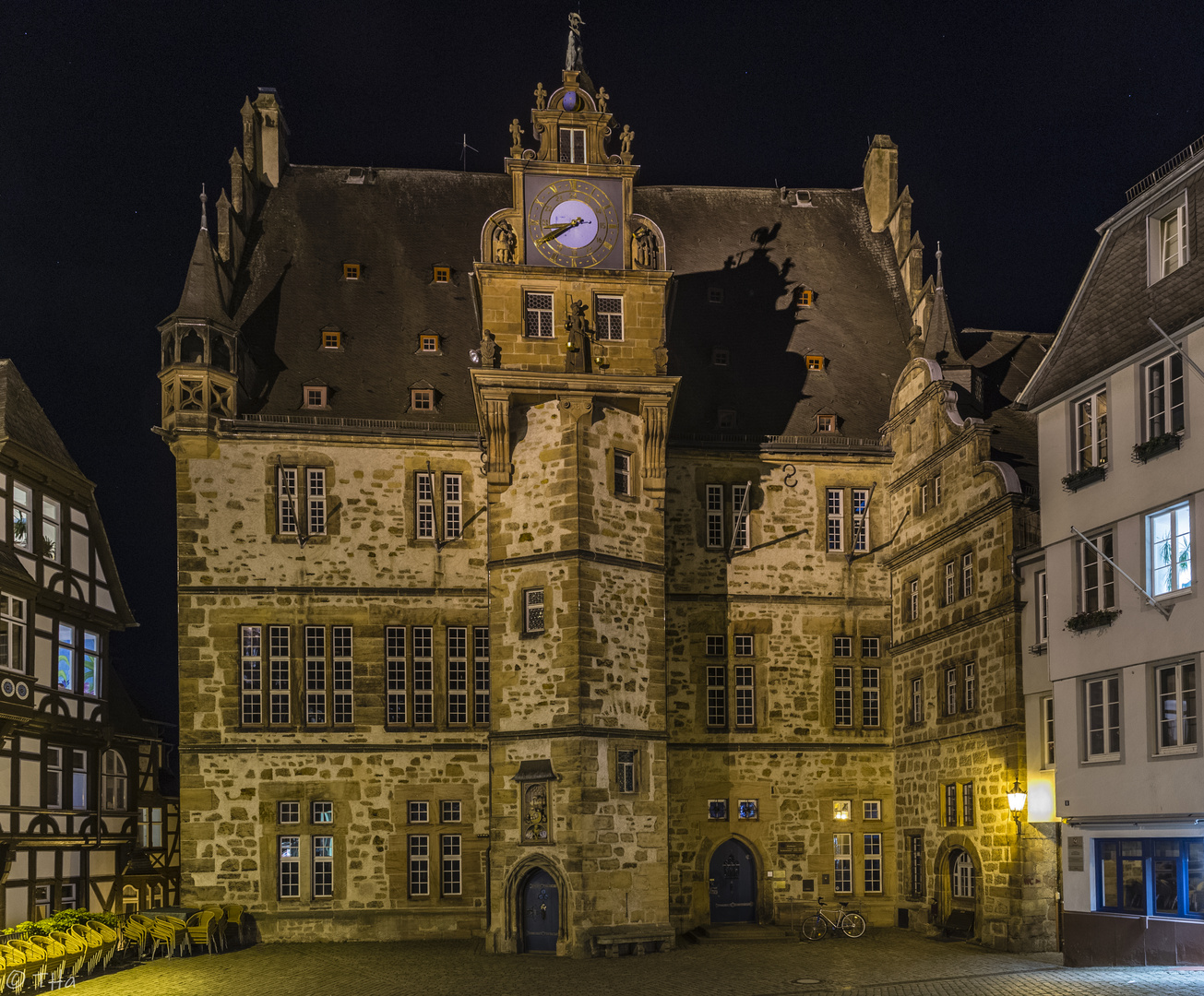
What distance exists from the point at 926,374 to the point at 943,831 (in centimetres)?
864

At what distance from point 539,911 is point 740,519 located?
9.23 m

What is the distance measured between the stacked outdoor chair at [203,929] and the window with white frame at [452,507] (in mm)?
8603

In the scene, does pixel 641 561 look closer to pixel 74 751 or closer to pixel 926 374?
pixel 926 374

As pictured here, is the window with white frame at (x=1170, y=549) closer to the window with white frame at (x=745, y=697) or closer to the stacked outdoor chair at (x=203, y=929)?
the window with white frame at (x=745, y=697)

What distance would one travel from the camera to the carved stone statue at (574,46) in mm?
29344

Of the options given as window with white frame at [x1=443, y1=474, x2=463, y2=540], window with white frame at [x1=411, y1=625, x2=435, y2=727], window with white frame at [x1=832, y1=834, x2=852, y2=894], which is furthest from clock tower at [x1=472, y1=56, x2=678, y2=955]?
window with white frame at [x1=832, y1=834, x2=852, y2=894]

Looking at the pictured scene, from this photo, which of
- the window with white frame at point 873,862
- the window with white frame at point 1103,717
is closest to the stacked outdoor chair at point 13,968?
the window with white frame at point 1103,717

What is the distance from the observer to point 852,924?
27641 millimetres

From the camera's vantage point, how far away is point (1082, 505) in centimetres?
2111

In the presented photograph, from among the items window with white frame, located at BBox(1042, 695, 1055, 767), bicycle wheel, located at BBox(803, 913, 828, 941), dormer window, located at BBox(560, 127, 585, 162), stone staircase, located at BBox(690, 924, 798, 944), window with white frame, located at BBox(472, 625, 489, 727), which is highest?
dormer window, located at BBox(560, 127, 585, 162)

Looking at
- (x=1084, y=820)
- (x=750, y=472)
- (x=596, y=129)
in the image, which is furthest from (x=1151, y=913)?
(x=596, y=129)

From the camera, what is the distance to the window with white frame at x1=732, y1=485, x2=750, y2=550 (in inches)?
1202

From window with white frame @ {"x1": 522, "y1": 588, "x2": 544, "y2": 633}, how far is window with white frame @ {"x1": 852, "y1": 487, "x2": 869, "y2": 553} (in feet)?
26.1

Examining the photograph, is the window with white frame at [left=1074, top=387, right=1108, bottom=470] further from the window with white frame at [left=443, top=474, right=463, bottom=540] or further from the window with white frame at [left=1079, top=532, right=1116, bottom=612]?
the window with white frame at [left=443, top=474, right=463, bottom=540]
